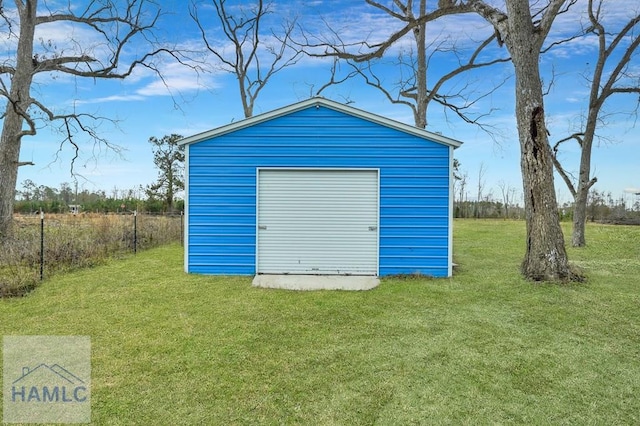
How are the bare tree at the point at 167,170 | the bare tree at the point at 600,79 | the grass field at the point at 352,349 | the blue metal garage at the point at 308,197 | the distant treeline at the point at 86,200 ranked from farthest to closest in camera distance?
the bare tree at the point at 167,170 → the distant treeline at the point at 86,200 → the bare tree at the point at 600,79 → the blue metal garage at the point at 308,197 → the grass field at the point at 352,349

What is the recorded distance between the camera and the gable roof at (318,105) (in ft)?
21.8

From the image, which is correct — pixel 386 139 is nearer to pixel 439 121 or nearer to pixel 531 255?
pixel 531 255

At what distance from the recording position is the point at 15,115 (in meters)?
9.21

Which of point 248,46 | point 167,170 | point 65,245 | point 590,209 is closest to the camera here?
point 65,245

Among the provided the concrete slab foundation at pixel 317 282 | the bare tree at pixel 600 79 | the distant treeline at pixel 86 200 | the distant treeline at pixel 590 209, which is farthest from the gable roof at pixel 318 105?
the distant treeline at pixel 590 209

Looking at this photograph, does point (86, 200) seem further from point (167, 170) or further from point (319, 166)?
point (319, 166)

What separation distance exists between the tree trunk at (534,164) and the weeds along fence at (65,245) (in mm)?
7904

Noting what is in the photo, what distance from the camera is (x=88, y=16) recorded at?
35.4 feet

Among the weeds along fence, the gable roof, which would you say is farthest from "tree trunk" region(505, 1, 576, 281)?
the weeds along fence

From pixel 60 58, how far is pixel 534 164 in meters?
12.0

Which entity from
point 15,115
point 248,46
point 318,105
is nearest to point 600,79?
point 318,105

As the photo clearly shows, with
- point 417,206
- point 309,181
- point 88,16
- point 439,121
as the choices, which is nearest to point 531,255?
point 417,206

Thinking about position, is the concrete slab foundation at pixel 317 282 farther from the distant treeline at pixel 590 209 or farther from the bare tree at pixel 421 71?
the distant treeline at pixel 590 209

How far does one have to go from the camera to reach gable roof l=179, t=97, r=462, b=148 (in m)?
6.64
